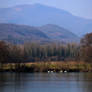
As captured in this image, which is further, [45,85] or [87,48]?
[87,48]

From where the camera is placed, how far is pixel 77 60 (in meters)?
63.5

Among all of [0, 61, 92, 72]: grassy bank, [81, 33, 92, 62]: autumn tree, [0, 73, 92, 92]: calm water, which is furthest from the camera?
[81, 33, 92, 62]: autumn tree

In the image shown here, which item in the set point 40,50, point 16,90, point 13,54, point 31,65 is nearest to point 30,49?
point 40,50

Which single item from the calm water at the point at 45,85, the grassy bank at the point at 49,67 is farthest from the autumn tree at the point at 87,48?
the calm water at the point at 45,85

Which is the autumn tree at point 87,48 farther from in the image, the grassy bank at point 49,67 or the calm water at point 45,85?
the calm water at point 45,85

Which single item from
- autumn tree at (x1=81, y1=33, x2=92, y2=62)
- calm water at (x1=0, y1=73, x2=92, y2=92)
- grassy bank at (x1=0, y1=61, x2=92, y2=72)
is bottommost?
calm water at (x1=0, y1=73, x2=92, y2=92)

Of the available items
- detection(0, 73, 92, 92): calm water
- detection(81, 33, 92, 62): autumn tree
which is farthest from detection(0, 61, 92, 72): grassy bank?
detection(0, 73, 92, 92): calm water

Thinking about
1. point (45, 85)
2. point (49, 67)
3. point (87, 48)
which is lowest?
point (45, 85)

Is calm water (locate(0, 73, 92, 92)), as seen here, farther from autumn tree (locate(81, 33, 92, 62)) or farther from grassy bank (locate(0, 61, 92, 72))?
autumn tree (locate(81, 33, 92, 62))

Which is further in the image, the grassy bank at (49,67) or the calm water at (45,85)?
the grassy bank at (49,67)

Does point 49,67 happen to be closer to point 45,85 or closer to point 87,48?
point 87,48

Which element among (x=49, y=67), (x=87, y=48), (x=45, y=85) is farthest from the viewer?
(x=87, y=48)

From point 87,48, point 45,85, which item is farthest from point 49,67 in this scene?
point 45,85

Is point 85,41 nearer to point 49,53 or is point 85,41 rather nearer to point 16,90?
point 49,53
